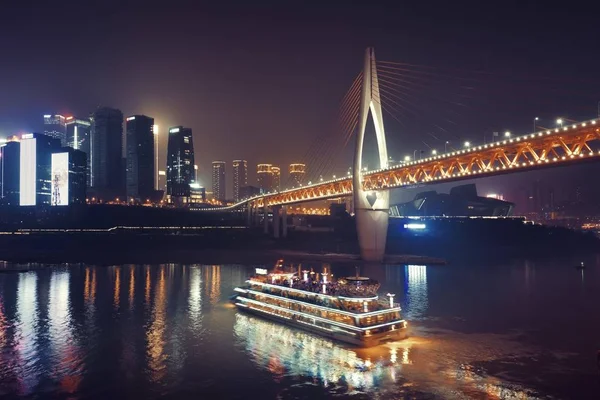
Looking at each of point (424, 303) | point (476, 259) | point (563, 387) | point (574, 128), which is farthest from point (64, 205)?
point (563, 387)

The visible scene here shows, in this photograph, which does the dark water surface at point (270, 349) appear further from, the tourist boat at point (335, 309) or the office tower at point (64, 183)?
the office tower at point (64, 183)

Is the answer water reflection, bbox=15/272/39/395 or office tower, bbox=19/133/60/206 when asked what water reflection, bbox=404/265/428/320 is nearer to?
water reflection, bbox=15/272/39/395

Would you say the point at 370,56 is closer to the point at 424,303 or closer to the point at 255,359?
the point at 424,303

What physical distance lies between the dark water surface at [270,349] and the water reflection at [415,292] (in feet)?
0.60

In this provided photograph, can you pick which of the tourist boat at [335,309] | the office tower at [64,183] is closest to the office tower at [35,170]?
the office tower at [64,183]

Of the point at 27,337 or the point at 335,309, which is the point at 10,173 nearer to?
the point at 27,337

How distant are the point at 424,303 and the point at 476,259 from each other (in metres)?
41.3

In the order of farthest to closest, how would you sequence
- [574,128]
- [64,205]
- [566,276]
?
[64,205], [566,276], [574,128]

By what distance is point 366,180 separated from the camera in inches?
2340

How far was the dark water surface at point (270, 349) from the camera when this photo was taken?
19.8m

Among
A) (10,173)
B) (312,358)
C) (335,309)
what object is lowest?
(312,358)

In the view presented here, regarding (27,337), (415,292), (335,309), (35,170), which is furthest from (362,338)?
(35,170)

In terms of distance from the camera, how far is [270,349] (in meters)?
25.2

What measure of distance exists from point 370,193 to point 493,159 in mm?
17743
